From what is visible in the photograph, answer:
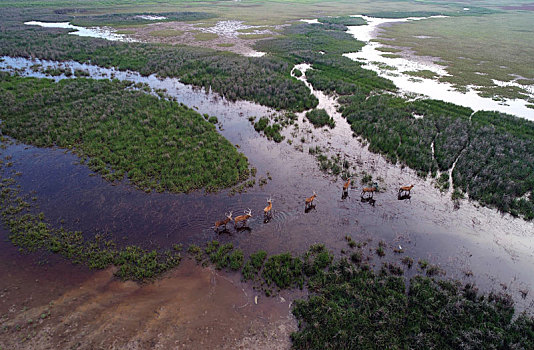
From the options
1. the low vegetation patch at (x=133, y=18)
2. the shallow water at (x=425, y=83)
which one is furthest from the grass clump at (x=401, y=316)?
the low vegetation patch at (x=133, y=18)

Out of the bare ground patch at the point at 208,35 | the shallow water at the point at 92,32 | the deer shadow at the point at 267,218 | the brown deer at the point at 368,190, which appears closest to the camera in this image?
the deer shadow at the point at 267,218

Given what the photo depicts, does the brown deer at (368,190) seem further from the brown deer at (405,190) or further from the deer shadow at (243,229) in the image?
the deer shadow at (243,229)

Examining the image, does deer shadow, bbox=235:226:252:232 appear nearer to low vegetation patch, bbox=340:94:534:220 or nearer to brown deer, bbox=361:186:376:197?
brown deer, bbox=361:186:376:197

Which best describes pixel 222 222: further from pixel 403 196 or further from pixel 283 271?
pixel 403 196

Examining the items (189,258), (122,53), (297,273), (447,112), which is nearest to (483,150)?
(447,112)

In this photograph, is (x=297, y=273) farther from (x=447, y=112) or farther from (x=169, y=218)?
(x=447, y=112)

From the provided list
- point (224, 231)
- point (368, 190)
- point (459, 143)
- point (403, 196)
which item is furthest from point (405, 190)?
point (224, 231)

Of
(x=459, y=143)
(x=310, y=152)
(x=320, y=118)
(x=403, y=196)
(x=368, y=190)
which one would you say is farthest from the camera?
(x=320, y=118)
